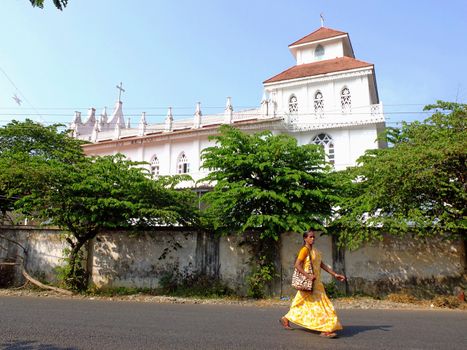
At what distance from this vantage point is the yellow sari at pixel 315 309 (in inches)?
232

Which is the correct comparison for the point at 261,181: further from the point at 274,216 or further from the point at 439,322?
the point at 439,322

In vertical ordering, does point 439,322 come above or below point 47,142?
below

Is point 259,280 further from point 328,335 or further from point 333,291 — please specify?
point 328,335

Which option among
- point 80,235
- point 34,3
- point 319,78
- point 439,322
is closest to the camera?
point 34,3

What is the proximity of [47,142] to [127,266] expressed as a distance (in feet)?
34.9

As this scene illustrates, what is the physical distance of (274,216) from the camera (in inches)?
478

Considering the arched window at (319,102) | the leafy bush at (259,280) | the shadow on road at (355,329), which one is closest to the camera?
the shadow on road at (355,329)

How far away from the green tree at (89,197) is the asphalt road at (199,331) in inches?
176

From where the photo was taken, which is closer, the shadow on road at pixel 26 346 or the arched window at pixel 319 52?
the shadow on road at pixel 26 346

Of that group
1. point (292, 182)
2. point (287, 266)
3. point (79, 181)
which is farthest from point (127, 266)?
point (292, 182)

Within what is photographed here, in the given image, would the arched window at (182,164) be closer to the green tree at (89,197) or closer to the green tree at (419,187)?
the green tree at (89,197)

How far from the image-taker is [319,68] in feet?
88.8

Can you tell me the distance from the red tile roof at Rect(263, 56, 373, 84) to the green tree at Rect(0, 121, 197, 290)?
53.3 ft

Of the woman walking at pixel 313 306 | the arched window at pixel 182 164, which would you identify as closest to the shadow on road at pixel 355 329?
the woman walking at pixel 313 306
